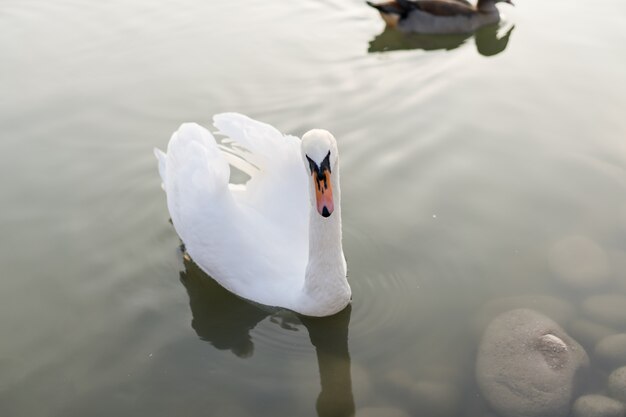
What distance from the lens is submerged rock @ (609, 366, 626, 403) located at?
16.1 ft

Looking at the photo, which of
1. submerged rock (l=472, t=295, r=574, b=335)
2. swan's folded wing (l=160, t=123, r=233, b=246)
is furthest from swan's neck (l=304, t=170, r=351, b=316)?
submerged rock (l=472, t=295, r=574, b=335)

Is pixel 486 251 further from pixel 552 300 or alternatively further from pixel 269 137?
pixel 269 137

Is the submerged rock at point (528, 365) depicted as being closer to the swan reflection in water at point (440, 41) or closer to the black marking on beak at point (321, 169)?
the black marking on beak at point (321, 169)

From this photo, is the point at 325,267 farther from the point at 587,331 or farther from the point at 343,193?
the point at 587,331

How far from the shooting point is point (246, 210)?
5676 mm

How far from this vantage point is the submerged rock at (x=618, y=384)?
16.1ft

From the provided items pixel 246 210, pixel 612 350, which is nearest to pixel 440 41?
pixel 246 210

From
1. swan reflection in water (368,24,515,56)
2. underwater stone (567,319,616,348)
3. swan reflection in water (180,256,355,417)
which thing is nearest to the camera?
swan reflection in water (180,256,355,417)

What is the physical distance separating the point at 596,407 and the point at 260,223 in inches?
103

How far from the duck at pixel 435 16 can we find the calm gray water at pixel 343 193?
21 cm

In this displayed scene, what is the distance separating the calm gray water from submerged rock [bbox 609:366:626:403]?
0.37 meters

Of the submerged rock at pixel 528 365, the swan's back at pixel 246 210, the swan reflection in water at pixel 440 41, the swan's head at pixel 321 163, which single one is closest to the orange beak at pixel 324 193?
the swan's head at pixel 321 163

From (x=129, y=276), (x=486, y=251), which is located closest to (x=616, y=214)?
(x=486, y=251)

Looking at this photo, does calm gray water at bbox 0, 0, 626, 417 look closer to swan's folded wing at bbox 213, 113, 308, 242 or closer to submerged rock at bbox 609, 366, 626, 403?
submerged rock at bbox 609, 366, 626, 403
